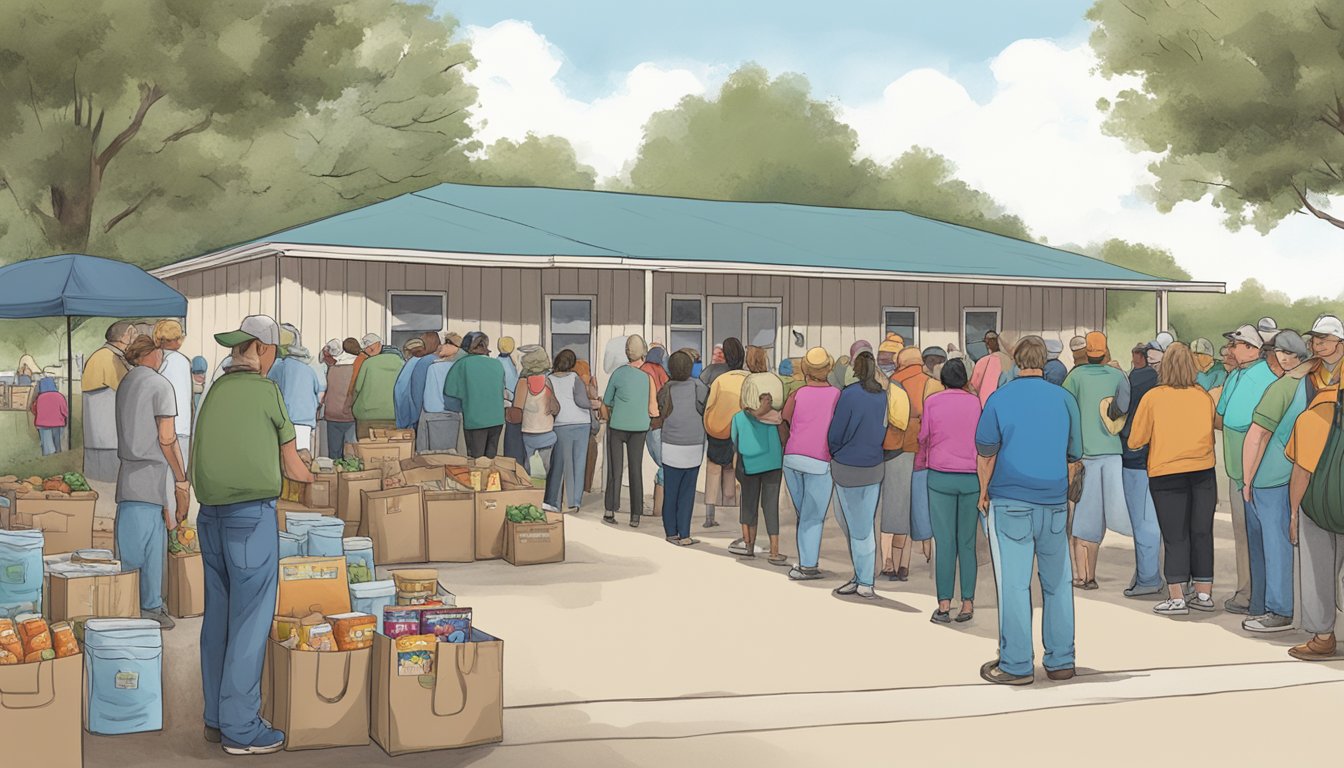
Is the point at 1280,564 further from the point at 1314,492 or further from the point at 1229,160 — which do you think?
the point at 1229,160

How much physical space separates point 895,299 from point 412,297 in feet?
25.2

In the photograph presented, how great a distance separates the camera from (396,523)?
11.3 m

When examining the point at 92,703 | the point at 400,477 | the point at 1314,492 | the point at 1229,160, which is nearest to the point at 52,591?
the point at 92,703

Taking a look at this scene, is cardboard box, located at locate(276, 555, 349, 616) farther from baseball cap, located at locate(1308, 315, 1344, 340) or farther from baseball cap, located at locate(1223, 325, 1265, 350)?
baseball cap, located at locate(1223, 325, 1265, 350)

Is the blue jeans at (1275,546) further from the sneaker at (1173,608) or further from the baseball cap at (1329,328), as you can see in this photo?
the baseball cap at (1329,328)

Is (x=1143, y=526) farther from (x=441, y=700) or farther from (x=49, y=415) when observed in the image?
(x=49, y=415)

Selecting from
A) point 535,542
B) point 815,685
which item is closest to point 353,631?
point 815,685

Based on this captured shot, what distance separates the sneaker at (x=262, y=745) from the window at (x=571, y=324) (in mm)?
12646

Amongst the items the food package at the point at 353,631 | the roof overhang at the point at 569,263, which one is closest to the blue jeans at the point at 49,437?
the roof overhang at the point at 569,263

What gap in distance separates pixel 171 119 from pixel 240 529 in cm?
2927

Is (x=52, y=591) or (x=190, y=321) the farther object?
(x=190, y=321)

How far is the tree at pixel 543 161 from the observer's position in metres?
72.9

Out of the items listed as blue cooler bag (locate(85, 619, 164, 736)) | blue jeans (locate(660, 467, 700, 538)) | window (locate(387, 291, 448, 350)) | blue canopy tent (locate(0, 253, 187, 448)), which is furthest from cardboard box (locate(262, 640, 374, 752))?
window (locate(387, 291, 448, 350))

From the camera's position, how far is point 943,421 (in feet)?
29.5
